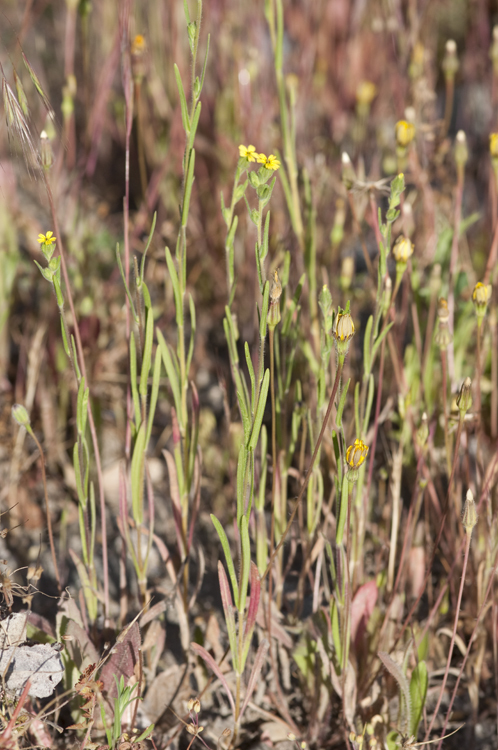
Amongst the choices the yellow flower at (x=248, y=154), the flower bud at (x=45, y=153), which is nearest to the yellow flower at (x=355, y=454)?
the yellow flower at (x=248, y=154)

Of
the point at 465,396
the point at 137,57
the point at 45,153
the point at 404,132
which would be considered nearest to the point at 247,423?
the point at 465,396

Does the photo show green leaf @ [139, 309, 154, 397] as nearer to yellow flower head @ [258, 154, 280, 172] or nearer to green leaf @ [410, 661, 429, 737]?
yellow flower head @ [258, 154, 280, 172]

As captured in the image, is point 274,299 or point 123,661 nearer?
point 274,299

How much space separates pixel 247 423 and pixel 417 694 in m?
0.48

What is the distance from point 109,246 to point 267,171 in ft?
3.70

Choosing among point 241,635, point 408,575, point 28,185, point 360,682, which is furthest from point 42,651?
point 28,185

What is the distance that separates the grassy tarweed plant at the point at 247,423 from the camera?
826mm

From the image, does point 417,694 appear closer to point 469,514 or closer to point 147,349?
point 469,514

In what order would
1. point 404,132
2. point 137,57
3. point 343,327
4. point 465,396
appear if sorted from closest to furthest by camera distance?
point 343,327 → point 465,396 → point 404,132 → point 137,57

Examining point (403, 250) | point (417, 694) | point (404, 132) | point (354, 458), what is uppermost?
→ point (404, 132)

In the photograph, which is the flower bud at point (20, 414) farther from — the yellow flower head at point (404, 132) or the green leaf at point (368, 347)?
the yellow flower head at point (404, 132)

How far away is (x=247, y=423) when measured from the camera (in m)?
0.76

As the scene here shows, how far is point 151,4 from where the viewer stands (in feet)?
6.61

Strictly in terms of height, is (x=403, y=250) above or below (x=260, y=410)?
above
